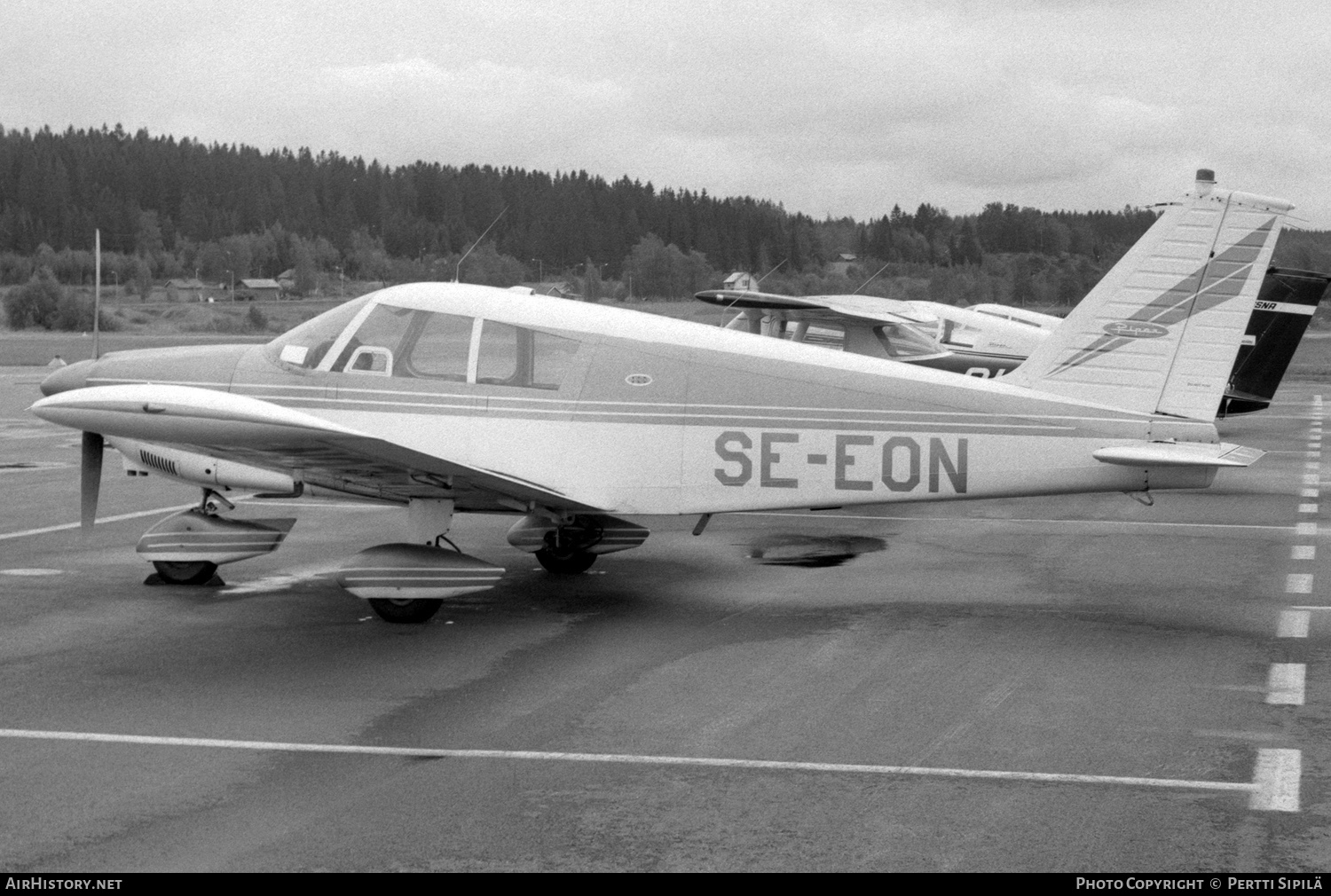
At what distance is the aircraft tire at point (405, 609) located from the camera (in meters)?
8.84

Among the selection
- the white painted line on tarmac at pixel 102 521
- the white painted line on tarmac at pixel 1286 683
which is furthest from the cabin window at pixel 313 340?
the white painted line on tarmac at pixel 1286 683

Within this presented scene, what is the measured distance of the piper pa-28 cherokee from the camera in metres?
8.98

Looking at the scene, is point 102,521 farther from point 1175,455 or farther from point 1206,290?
point 1206,290

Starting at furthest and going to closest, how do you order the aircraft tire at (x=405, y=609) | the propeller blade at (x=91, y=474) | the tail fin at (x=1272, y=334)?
1. the tail fin at (x=1272, y=334)
2. the propeller blade at (x=91, y=474)
3. the aircraft tire at (x=405, y=609)

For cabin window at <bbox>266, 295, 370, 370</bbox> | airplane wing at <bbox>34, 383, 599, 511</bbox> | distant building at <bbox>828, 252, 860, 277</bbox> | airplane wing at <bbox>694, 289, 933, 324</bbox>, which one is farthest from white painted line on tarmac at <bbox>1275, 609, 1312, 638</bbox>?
distant building at <bbox>828, 252, 860, 277</bbox>

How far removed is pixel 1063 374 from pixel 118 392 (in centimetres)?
Answer: 587

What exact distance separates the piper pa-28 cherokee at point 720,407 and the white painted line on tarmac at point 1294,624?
3.52 ft

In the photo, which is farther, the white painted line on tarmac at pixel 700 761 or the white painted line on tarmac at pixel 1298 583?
the white painted line on tarmac at pixel 1298 583

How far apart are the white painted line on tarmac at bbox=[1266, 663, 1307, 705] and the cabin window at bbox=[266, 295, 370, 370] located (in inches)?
241

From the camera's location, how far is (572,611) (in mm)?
9359

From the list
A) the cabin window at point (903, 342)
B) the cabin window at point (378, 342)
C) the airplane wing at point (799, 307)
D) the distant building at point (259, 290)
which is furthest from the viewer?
the distant building at point (259, 290)

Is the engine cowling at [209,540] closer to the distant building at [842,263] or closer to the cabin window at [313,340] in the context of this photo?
the cabin window at [313,340]

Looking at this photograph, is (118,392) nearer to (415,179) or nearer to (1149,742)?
(1149,742)
